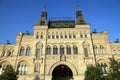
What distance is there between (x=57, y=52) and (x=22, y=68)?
33.5ft

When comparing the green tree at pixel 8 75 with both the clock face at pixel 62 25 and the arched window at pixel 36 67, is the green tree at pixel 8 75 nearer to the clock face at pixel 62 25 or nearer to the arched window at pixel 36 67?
the arched window at pixel 36 67

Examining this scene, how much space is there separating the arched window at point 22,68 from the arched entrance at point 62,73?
7.71 m

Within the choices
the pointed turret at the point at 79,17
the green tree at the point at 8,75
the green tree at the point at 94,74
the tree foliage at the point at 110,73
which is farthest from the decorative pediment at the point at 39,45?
the green tree at the point at 94,74

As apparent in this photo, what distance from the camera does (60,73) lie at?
137 ft

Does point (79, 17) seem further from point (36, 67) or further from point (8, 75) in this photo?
point (8, 75)

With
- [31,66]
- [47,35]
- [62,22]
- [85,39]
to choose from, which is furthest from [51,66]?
[62,22]

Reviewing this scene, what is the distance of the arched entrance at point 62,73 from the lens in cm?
4106

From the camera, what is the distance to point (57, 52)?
40.4 metres

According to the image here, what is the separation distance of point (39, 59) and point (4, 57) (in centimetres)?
1031

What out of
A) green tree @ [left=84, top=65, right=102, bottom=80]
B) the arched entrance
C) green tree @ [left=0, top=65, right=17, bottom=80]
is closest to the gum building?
the arched entrance

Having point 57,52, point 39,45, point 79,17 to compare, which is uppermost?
point 79,17

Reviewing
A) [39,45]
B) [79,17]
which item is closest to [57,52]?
[39,45]

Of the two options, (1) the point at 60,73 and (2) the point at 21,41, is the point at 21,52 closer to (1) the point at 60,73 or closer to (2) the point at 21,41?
(2) the point at 21,41

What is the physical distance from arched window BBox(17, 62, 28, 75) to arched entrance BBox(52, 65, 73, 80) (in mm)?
7715
